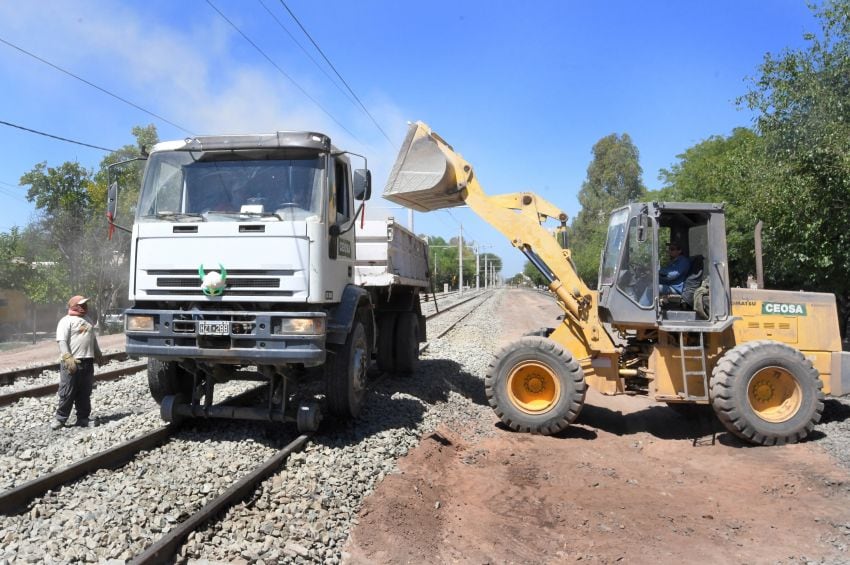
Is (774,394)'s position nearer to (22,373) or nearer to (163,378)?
(163,378)

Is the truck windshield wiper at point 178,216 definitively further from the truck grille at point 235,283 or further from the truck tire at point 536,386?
the truck tire at point 536,386

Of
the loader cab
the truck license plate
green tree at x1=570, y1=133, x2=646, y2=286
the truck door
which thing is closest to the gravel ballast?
the truck license plate

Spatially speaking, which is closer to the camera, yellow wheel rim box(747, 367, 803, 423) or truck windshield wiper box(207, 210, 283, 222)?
truck windshield wiper box(207, 210, 283, 222)

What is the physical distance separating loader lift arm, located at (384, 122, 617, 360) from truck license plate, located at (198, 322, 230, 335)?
322 cm

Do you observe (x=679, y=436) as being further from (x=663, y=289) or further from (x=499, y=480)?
(x=499, y=480)

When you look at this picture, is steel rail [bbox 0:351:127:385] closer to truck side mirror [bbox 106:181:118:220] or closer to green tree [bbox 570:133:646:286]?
truck side mirror [bbox 106:181:118:220]

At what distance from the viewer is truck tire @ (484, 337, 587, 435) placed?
25.0ft

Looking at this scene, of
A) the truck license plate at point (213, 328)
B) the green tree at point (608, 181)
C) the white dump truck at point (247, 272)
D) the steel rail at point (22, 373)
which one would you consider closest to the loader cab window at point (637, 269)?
the white dump truck at point (247, 272)

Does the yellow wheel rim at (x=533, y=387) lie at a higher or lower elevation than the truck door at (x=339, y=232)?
lower

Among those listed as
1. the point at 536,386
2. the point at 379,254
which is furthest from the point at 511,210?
the point at 536,386

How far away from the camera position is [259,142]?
254 inches

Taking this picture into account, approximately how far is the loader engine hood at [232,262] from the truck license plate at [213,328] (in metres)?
0.26

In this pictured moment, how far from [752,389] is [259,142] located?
6.34m

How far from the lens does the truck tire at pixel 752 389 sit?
23.5 feet
